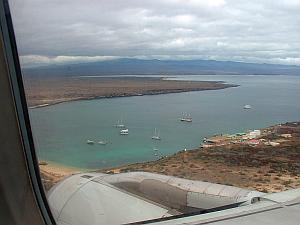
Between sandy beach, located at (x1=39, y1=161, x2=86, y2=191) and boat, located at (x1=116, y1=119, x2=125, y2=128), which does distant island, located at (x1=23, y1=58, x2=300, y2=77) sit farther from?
sandy beach, located at (x1=39, y1=161, x2=86, y2=191)

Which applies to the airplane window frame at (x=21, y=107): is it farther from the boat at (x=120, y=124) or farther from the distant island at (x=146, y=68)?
the boat at (x=120, y=124)

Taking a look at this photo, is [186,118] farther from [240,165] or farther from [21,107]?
[21,107]

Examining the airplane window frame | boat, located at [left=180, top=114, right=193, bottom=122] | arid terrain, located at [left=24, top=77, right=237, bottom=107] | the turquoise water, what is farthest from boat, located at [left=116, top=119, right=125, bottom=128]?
the airplane window frame

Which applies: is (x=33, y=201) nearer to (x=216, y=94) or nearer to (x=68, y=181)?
(x=68, y=181)

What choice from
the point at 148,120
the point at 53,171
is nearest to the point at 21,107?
the point at 53,171

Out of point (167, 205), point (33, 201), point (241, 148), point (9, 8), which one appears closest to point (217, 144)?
point (241, 148)

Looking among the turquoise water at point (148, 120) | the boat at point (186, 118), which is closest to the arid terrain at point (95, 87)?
the turquoise water at point (148, 120)
